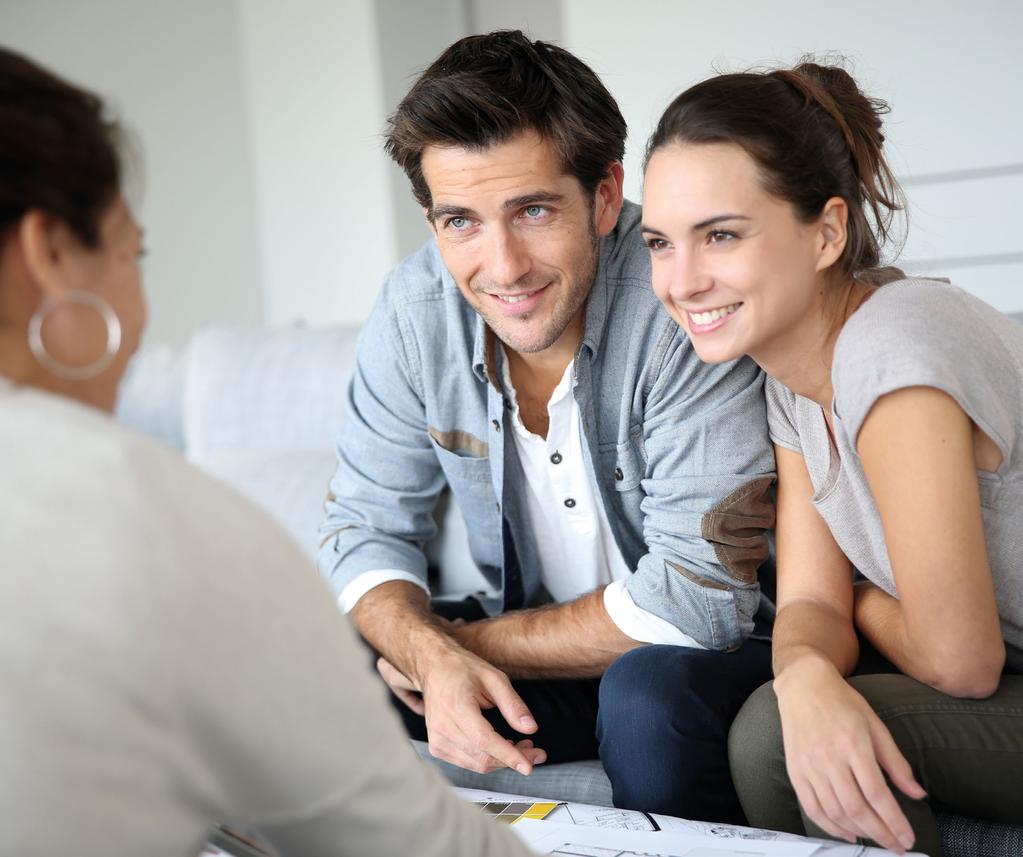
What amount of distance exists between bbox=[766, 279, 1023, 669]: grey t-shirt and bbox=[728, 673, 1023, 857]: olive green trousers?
14 cm

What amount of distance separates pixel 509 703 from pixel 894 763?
0.50 meters

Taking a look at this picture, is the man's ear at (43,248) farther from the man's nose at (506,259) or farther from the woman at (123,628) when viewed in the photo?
the man's nose at (506,259)

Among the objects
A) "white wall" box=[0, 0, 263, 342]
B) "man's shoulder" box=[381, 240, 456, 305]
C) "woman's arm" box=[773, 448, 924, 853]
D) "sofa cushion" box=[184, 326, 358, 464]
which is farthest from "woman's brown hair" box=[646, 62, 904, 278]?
"white wall" box=[0, 0, 263, 342]

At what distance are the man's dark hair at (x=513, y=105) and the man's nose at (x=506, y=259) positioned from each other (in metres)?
0.12

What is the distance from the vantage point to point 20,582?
581 mm

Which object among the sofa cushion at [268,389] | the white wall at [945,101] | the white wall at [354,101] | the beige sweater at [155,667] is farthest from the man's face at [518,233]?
the white wall at [945,101]

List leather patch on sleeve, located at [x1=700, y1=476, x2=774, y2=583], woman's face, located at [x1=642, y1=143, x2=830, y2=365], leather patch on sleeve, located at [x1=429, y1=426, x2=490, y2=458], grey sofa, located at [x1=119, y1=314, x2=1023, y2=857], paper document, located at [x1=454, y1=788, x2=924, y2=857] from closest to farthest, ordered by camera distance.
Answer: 1. paper document, located at [x1=454, y1=788, x2=924, y2=857]
2. woman's face, located at [x1=642, y1=143, x2=830, y2=365]
3. leather patch on sleeve, located at [x1=700, y1=476, x2=774, y2=583]
4. leather patch on sleeve, located at [x1=429, y1=426, x2=490, y2=458]
5. grey sofa, located at [x1=119, y1=314, x2=1023, y2=857]

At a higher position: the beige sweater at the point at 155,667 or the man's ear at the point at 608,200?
the man's ear at the point at 608,200

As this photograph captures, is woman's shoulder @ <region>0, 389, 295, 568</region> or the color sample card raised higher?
woman's shoulder @ <region>0, 389, 295, 568</region>

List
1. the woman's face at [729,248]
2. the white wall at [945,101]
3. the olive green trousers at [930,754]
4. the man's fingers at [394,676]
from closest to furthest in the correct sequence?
the olive green trousers at [930,754] < the woman's face at [729,248] < the man's fingers at [394,676] < the white wall at [945,101]

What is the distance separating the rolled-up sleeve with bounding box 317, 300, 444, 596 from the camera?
1.81m

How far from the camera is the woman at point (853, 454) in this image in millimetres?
1182

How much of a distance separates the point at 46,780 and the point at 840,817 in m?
0.82

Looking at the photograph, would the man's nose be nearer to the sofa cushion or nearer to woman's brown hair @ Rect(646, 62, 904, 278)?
woman's brown hair @ Rect(646, 62, 904, 278)
